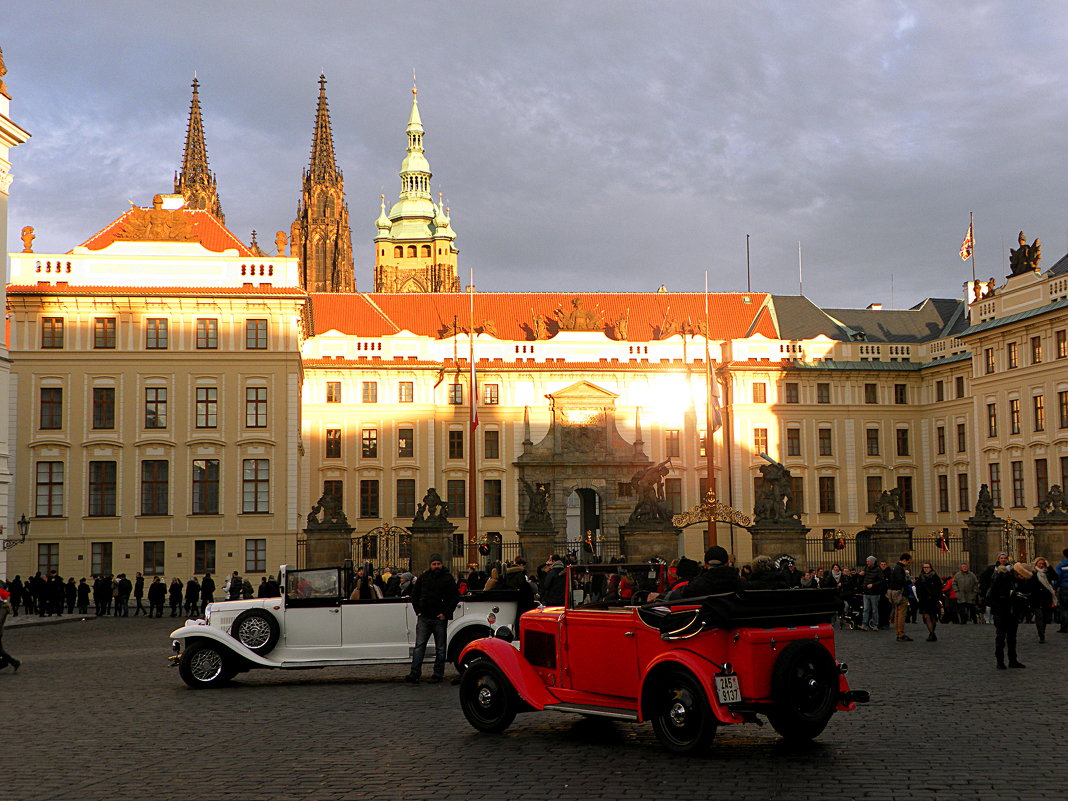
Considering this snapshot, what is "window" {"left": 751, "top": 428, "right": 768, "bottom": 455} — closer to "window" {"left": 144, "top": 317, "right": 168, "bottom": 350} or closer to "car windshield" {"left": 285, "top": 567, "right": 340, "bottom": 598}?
"window" {"left": 144, "top": 317, "right": 168, "bottom": 350}

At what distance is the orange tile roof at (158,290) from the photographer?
49375 mm

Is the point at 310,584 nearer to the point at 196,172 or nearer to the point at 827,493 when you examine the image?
the point at 827,493

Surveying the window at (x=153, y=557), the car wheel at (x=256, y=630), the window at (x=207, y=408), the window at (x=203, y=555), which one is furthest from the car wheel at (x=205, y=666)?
the window at (x=207, y=408)

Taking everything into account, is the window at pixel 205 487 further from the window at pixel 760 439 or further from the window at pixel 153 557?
the window at pixel 760 439

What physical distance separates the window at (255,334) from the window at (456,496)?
1612 centimetres

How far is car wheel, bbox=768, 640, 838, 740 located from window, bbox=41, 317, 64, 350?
44.8 metres

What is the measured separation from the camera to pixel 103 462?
164 feet

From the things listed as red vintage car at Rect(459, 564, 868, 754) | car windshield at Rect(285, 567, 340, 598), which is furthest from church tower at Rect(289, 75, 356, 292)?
red vintage car at Rect(459, 564, 868, 754)

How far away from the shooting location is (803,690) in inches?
420

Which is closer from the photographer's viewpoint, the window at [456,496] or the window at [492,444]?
the window at [456,496]

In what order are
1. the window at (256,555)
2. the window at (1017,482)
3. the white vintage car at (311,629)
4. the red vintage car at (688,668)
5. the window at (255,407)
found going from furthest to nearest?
the window at (1017,482), the window at (255,407), the window at (256,555), the white vintage car at (311,629), the red vintage car at (688,668)

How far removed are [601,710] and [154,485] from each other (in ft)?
137

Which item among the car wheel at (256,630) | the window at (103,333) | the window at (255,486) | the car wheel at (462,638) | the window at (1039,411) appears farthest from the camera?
the window at (1039,411)

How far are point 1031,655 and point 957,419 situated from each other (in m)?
47.8
